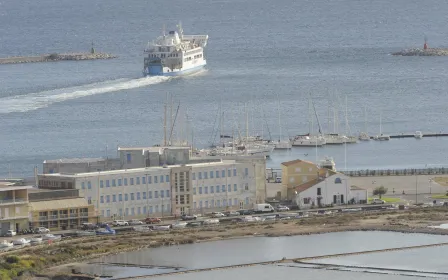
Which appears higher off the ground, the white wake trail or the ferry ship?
the ferry ship

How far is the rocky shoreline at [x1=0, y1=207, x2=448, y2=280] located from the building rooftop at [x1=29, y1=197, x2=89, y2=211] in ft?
6.97

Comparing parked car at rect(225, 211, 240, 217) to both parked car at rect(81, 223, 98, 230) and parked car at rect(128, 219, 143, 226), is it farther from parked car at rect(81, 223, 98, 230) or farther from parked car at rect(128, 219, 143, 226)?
parked car at rect(81, 223, 98, 230)

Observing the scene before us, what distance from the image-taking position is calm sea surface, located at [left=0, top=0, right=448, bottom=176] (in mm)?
82050

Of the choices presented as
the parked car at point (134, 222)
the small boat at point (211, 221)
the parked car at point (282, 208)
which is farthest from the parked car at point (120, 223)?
the parked car at point (282, 208)

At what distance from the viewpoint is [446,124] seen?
8931cm

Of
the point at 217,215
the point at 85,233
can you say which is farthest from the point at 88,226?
the point at 217,215

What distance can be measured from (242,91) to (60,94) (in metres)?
10.7

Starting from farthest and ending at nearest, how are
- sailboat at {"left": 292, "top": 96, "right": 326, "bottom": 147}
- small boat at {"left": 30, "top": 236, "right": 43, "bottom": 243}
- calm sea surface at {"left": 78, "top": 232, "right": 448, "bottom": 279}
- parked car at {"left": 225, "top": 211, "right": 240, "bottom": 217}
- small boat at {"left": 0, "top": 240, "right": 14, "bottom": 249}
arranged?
1. sailboat at {"left": 292, "top": 96, "right": 326, "bottom": 147}
2. parked car at {"left": 225, "top": 211, "right": 240, "bottom": 217}
3. small boat at {"left": 30, "top": 236, "right": 43, "bottom": 243}
4. small boat at {"left": 0, "top": 240, "right": 14, "bottom": 249}
5. calm sea surface at {"left": 78, "top": 232, "right": 448, "bottom": 279}

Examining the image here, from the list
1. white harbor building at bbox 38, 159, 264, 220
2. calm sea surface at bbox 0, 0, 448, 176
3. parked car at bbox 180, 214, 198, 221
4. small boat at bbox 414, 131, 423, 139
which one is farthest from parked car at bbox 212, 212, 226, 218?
small boat at bbox 414, 131, 423, 139

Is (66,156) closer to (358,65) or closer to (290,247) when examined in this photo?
(290,247)

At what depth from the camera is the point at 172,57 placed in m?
122

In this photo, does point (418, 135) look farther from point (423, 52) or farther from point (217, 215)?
point (423, 52)

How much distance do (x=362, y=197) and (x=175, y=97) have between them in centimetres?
4166

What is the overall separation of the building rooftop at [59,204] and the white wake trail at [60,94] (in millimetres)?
38562
